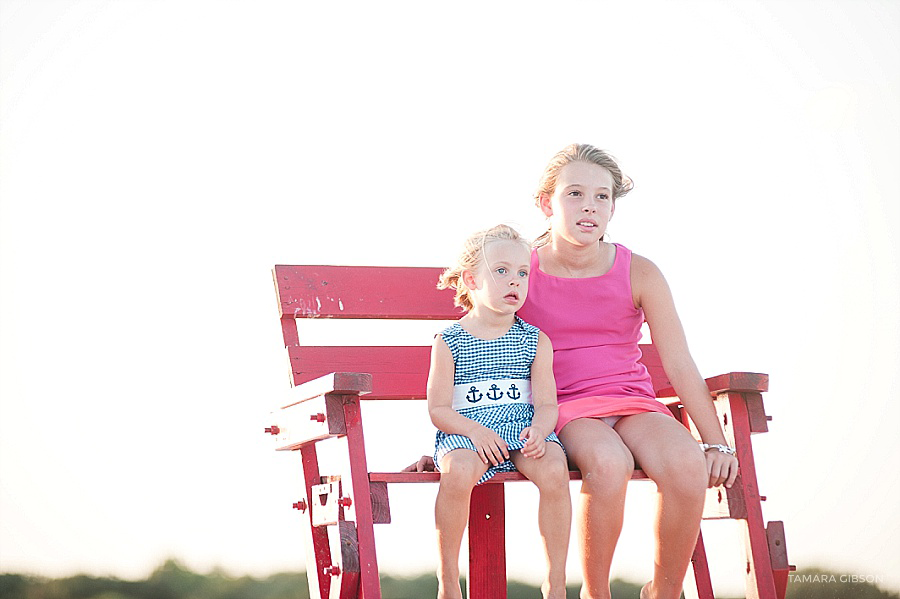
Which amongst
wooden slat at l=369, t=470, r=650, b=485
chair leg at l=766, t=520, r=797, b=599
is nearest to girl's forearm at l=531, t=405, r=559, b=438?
wooden slat at l=369, t=470, r=650, b=485

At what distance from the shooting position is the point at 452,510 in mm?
2068

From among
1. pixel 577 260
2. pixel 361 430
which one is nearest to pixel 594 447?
pixel 361 430

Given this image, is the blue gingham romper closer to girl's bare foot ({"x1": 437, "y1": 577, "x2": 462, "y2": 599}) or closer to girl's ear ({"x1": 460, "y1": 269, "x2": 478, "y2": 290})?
girl's ear ({"x1": 460, "y1": 269, "x2": 478, "y2": 290})

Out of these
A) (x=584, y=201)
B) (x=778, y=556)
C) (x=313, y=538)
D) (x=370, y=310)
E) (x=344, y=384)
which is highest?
(x=584, y=201)

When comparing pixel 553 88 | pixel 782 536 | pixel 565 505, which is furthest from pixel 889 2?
pixel 565 505

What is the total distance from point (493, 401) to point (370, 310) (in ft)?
2.00

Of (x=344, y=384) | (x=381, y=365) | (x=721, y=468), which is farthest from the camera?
(x=381, y=365)

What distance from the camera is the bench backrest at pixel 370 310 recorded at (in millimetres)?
2699

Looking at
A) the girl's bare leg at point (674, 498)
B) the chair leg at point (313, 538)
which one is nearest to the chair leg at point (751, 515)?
the girl's bare leg at point (674, 498)

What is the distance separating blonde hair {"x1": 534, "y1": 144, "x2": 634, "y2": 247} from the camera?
2.52 metres

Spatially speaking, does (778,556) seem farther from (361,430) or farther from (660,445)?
(361,430)

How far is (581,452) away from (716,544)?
1622 mm

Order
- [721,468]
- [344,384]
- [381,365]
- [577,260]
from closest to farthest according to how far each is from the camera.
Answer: [344,384] < [721,468] < [577,260] < [381,365]

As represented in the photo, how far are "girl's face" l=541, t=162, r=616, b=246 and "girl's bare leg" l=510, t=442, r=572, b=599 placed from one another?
0.58 meters
